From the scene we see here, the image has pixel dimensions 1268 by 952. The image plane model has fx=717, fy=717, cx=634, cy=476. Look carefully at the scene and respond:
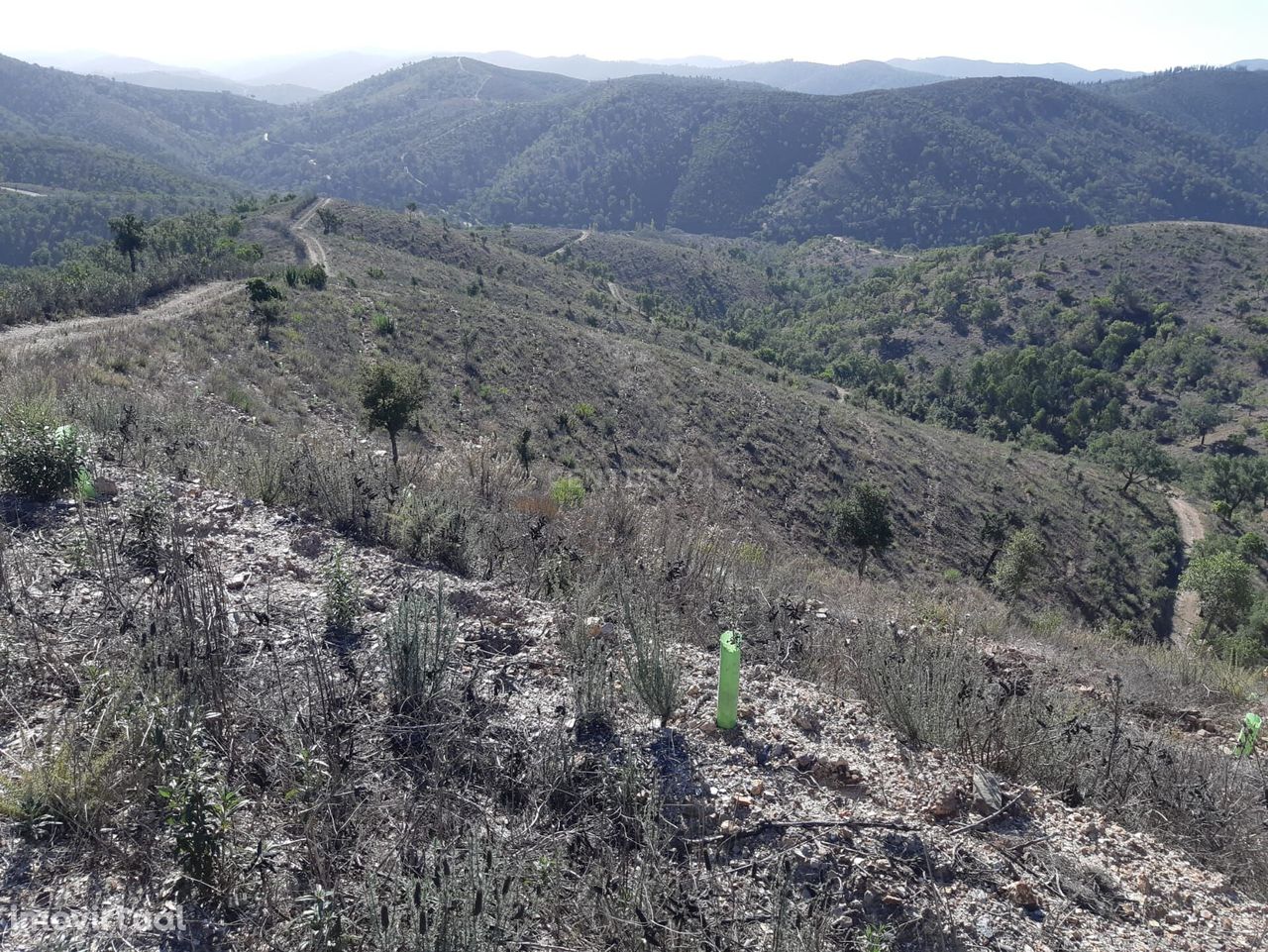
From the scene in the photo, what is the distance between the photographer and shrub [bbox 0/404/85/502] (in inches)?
215

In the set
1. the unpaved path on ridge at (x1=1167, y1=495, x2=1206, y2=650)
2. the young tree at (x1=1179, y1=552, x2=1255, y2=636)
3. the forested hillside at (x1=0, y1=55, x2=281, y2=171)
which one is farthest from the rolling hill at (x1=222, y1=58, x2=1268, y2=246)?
the young tree at (x1=1179, y1=552, x2=1255, y2=636)

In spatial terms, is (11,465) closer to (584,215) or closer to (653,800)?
(653,800)

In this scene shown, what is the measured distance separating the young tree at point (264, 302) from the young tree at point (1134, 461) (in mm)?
43541

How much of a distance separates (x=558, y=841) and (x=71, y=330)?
20613mm

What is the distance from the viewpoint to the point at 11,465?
5.46m

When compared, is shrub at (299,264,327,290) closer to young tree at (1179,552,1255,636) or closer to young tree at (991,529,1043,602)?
young tree at (991,529,1043,602)

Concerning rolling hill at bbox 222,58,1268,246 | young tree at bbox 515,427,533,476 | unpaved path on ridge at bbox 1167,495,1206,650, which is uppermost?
rolling hill at bbox 222,58,1268,246

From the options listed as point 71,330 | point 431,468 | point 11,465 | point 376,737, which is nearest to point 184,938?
point 376,737

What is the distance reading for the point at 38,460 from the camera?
18.1ft

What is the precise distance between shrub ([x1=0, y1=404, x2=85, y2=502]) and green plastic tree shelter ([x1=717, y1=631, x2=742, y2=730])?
5228 mm

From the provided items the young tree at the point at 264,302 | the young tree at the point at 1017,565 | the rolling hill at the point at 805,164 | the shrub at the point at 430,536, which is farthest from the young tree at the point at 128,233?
the rolling hill at the point at 805,164

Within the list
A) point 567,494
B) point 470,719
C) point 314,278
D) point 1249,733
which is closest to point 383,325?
point 314,278

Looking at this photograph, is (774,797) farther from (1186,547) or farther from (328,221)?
(328,221)

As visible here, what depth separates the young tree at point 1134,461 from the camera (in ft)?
141
